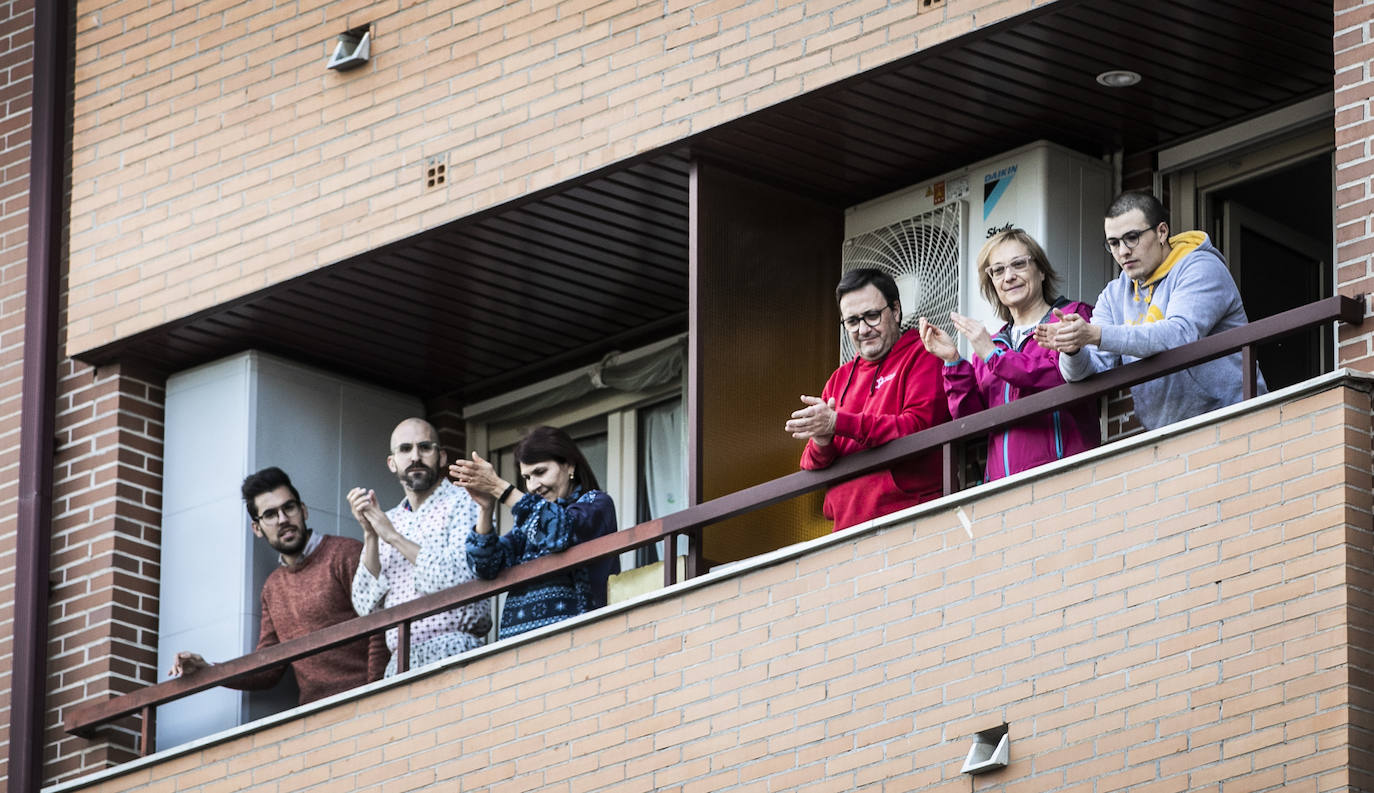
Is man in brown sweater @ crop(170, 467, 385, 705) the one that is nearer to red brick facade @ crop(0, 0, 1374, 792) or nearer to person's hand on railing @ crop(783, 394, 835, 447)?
red brick facade @ crop(0, 0, 1374, 792)

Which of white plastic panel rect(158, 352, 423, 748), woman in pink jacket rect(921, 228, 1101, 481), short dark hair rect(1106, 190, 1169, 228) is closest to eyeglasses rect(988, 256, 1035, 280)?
woman in pink jacket rect(921, 228, 1101, 481)

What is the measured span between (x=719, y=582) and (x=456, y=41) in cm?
338

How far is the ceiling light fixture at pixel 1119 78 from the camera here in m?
13.0

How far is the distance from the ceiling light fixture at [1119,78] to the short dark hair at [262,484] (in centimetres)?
454

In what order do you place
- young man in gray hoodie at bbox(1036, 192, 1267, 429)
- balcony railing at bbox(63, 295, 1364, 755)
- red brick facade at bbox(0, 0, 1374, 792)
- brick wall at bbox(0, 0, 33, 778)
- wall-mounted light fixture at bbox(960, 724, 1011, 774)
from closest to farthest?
red brick facade at bbox(0, 0, 1374, 792), balcony railing at bbox(63, 295, 1364, 755), young man in gray hoodie at bbox(1036, 192, 1267, 429), wall-mounted light fixture at bbox(960, 724, 1011, 774), brick wall at bbox(0, 0, 33, 778)

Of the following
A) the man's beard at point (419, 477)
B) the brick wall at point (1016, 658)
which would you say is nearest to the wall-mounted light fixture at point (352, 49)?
the man's beard at point (419, 477)

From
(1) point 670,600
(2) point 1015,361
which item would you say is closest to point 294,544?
(1) point 670,600

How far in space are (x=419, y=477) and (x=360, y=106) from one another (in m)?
1.82

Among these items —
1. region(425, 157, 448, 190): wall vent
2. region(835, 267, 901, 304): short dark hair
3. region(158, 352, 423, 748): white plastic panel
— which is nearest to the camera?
region(835, 267, 901, 304): short dark hair

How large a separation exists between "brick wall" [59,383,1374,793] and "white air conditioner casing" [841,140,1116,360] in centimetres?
185

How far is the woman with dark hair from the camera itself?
43.5 ft

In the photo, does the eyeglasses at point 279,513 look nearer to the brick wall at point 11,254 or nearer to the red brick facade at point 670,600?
the red brick facade at point 670,600

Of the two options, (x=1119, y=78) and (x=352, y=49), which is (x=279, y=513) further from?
(x=1119, y=78)

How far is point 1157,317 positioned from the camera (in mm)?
11445
